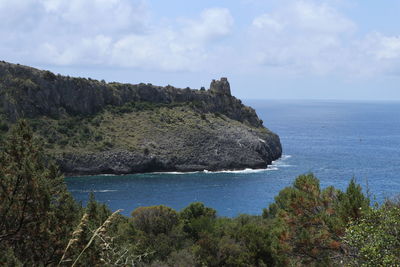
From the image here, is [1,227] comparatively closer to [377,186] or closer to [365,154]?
[377,186]

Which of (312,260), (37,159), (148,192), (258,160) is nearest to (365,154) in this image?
(258,160)

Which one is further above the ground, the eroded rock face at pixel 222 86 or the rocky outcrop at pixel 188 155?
the eroded rock face at pixel 222 86

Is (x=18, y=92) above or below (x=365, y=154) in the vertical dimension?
above

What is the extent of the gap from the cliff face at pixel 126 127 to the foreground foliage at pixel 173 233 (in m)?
69.9

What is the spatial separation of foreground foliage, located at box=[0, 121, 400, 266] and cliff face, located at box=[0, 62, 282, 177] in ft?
229

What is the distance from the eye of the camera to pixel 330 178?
291ft

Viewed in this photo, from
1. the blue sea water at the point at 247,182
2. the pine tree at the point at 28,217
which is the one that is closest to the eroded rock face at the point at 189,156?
the blue sea water at the point at 247,182

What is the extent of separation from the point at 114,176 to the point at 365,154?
224 feet

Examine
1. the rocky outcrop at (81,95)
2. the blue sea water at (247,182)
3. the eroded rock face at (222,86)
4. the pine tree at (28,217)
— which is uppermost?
the eroded rock face at (222,86)

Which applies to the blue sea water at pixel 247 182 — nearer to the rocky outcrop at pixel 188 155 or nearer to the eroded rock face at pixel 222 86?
the rocky outcrop at pixel 188 155

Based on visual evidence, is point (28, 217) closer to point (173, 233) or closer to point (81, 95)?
point (173, 233)

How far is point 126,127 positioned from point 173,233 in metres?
81.3

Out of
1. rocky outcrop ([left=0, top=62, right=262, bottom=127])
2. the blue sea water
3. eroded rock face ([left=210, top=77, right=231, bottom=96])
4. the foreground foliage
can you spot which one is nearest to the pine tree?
the foreground foliage

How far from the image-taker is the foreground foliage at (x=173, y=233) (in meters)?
9.41
